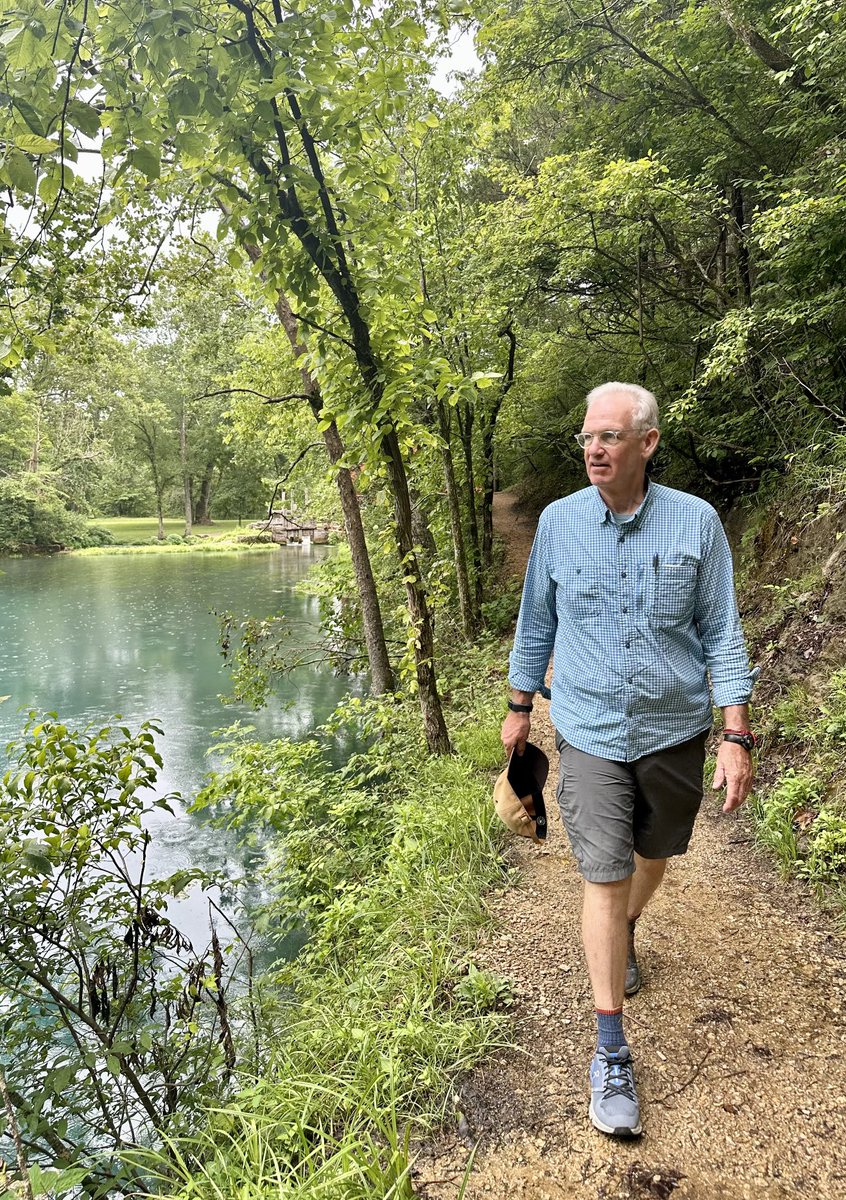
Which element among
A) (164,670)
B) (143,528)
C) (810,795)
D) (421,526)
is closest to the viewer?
(810,795)

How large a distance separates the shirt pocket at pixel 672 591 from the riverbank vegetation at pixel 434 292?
142 centimetres

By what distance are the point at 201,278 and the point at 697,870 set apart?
6606 millimetres

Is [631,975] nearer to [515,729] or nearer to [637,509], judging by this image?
[515,729]

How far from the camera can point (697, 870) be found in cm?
303

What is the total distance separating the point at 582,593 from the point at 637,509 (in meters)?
0.28

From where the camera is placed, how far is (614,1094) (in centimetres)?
169

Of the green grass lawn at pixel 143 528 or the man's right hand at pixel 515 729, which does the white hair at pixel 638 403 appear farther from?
the green grass lawn at pixel 143 528

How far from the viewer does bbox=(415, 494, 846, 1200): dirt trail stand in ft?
5.18

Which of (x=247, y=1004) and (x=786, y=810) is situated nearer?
(x=786, y=810)

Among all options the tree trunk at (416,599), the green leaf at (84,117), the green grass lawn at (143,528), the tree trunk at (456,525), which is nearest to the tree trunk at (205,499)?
the green grass lawn at (143,528)

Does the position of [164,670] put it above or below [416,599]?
below

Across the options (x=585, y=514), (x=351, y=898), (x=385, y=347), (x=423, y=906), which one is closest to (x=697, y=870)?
(x=423, y=906)

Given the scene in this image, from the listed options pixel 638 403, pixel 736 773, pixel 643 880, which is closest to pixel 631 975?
pixel 643 880

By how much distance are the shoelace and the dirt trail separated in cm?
9
